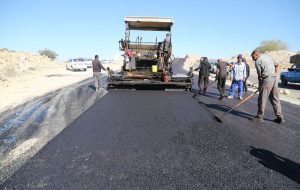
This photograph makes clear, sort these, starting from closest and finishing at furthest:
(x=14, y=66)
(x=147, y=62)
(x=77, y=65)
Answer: (x=147, y=62) < (x=77, y=65) < (x=14, y=66)

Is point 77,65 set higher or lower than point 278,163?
lower

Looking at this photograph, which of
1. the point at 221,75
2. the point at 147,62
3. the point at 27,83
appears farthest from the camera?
the point at 27,83

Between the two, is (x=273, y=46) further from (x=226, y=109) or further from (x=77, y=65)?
(x=226, y=109)

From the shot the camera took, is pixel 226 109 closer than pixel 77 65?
Yes

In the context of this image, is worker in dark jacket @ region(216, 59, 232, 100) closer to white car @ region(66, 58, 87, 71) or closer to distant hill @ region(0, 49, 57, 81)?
distant hill @ region(0, 49, 57, 81)

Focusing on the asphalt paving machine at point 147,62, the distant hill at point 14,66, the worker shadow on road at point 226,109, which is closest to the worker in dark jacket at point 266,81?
the worker shadow on road at point 226,109

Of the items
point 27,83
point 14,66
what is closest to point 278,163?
point 27,83

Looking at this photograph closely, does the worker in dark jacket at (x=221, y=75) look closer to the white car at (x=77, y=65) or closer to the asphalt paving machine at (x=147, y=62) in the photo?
the asphalt paving machine at (x=147, y=62)

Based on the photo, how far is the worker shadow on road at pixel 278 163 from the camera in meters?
4.35

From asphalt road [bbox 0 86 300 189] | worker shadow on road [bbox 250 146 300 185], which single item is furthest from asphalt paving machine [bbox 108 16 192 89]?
worker shadow on road [bbox 250 146 300 185]

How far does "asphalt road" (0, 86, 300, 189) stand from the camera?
4074 millimetres

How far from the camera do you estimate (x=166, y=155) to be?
5.07 metres

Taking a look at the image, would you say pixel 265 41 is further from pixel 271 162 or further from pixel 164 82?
pixel 271 162

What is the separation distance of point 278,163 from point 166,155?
1648 millimetres
